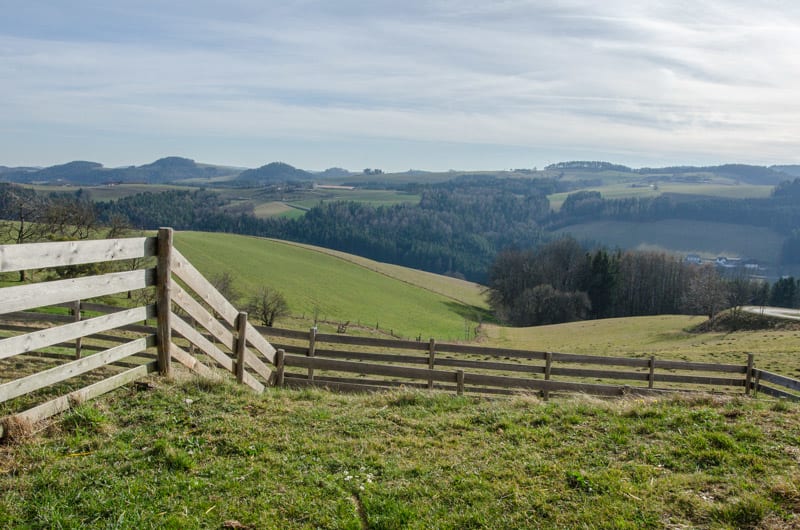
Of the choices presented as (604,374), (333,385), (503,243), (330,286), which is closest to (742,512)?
(333,385)

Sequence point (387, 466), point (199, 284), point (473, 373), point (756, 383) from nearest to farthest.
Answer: point (387, 466), point (199, 284), point (473, 373), point (756, 383)

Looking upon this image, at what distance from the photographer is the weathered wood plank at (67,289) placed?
4.61 meters

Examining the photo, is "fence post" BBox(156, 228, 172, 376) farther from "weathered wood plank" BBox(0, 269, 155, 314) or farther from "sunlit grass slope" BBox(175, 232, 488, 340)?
"sunlit grass slope" BBox(175, 232, 488, 340)

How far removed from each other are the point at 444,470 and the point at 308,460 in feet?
4.32

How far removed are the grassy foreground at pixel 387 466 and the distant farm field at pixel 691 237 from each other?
175 metres

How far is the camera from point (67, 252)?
5199 millimetres

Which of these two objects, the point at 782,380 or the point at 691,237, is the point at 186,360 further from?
the point at 691,237

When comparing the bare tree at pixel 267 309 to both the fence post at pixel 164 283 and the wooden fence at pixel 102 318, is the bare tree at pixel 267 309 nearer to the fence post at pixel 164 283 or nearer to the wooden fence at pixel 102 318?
the wooden fence at pixel 102 318

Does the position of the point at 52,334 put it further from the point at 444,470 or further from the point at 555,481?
the point at 555,481

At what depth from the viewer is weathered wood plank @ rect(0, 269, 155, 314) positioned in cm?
461

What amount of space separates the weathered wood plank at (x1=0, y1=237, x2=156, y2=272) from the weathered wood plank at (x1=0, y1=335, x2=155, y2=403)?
102cm

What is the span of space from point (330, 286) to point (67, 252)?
5669 centimetres

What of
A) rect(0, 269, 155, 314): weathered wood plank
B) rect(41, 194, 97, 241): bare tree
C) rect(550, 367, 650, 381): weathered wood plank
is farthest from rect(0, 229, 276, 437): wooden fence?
rect(41, 194, 97, 241): bare tree

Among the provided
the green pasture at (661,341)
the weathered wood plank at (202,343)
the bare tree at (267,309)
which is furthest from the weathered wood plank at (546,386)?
the bare tree at (267,309)
